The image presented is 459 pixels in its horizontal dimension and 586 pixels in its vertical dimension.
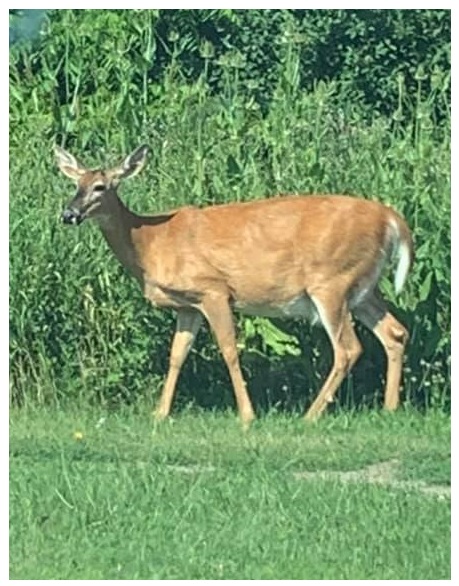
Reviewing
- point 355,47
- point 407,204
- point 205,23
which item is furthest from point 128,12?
point 407,204

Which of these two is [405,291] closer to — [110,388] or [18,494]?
[110,388]

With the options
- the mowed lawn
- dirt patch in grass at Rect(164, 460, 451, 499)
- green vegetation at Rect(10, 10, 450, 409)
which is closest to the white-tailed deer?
green vegetation at Rect(10, 10, 450, 409)

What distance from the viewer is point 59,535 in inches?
369

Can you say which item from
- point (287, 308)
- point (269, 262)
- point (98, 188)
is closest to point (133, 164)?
point (98, 188)

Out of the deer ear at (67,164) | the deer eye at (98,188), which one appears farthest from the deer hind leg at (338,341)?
the deer ear at (67,164)

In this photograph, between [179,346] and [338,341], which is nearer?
[338,341]

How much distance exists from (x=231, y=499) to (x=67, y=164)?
13.0 ft

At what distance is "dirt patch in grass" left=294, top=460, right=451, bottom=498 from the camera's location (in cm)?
1026

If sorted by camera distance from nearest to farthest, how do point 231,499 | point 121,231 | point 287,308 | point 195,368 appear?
point 231,499, point 287,308, point 121,231, point 195,368

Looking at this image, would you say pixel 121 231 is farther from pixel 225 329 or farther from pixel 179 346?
pixel 225 329

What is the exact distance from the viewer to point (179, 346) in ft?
42.7

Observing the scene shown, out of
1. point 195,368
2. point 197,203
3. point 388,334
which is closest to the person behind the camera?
point 388,334

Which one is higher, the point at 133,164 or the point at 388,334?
the point at 133,164

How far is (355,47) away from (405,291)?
24.7ft
